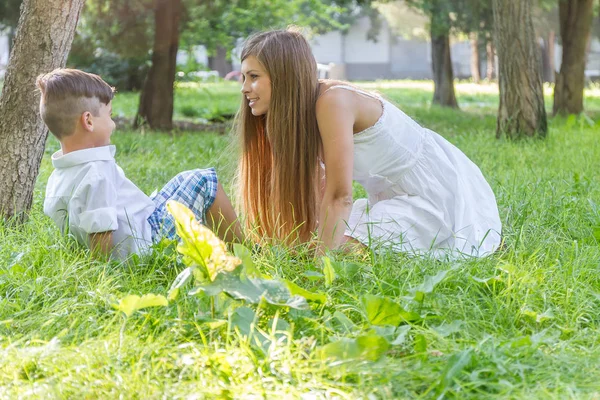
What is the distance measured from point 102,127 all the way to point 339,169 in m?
0.97

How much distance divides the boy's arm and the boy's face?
372 mm

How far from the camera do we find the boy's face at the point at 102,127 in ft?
10.6

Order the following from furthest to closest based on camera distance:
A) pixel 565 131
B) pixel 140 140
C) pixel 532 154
Result: pixel 565 131 → pixel 140 140 → pixel 532 154

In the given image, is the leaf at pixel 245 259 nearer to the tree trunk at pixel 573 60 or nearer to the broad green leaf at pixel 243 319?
the broad green leaf at pixel 243 319

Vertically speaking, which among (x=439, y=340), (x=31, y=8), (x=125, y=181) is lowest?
→ (x=439, y=340)

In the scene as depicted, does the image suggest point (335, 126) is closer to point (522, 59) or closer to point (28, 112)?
point (28, 112)

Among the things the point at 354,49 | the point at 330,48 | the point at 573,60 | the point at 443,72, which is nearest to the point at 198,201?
the point at 573,60

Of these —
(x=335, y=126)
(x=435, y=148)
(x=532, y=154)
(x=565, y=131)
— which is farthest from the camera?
(x=565, y=131)

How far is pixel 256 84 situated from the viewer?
3.47 meters

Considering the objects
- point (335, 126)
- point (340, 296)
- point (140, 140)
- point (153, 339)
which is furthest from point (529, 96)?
point (153, 339)

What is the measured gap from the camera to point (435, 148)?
148 inches

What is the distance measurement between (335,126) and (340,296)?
80 centimetres

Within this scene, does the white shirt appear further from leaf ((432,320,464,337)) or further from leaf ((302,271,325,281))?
leaf ((432,320,464,337))

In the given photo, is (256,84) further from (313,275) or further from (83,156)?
(313,275)
